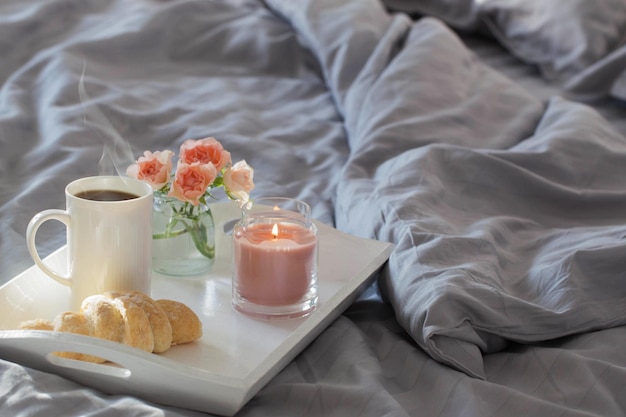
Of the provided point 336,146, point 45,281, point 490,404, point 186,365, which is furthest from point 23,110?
point 490,404

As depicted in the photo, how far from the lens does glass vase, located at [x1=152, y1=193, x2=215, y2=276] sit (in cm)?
100

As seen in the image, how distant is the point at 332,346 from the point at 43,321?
30 centimetres

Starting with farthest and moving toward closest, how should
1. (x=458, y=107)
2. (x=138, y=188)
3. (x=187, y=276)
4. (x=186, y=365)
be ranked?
(x=458, y=107), (x=187, y=276), (x=138, y=188), (x=186, y=365)

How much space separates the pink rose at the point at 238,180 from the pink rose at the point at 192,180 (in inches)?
1.1

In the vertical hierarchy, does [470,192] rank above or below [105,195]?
below

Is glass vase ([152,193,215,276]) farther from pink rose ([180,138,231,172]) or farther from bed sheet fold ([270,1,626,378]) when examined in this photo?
bed sheet fold ([270,1,626,378])

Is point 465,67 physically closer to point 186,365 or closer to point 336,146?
point 336,146

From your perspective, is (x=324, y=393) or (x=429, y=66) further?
(x=429, y=66)

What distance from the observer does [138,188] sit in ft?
2.93

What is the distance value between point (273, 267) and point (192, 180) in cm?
14

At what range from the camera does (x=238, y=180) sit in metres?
0.98

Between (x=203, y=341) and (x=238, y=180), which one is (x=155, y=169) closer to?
(x=238, y=180)

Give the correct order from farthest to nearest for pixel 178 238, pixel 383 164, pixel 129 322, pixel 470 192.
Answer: pixel 383 164
pixel 470 192
pixel 178 238
pixel 129 322

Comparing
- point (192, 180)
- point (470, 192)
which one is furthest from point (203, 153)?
point (470, 192)
